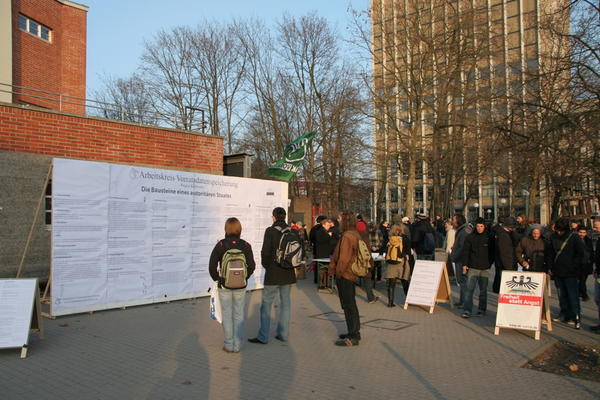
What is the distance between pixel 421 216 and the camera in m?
14.6

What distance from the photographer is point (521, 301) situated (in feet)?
26.7

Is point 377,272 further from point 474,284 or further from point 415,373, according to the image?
point 415,373

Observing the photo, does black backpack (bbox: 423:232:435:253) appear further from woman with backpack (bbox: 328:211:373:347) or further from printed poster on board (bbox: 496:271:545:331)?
woman with backpack (bbox: 328:211:373:347)

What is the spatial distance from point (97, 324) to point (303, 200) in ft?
59.7

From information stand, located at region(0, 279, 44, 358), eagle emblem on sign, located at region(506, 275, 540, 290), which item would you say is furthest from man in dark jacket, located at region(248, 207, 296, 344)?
eagle emblem on sign, located at region(506, 275, 540, 290)

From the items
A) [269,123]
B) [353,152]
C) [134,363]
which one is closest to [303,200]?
[353,152]

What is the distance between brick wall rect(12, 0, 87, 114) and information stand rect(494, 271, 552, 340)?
17.3 m

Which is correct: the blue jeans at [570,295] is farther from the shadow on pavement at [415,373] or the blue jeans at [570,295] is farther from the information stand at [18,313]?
the information stand at [18,313]

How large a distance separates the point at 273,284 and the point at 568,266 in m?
5.00

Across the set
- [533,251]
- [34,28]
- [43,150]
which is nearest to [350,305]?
[533,251]

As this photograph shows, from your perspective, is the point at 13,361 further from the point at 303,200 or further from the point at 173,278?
the point at 303,200

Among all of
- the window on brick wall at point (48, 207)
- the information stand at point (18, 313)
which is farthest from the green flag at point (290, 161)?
the information stand at point (18, 313)

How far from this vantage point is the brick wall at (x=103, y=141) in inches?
432

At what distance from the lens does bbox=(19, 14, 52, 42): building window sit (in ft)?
68.8
